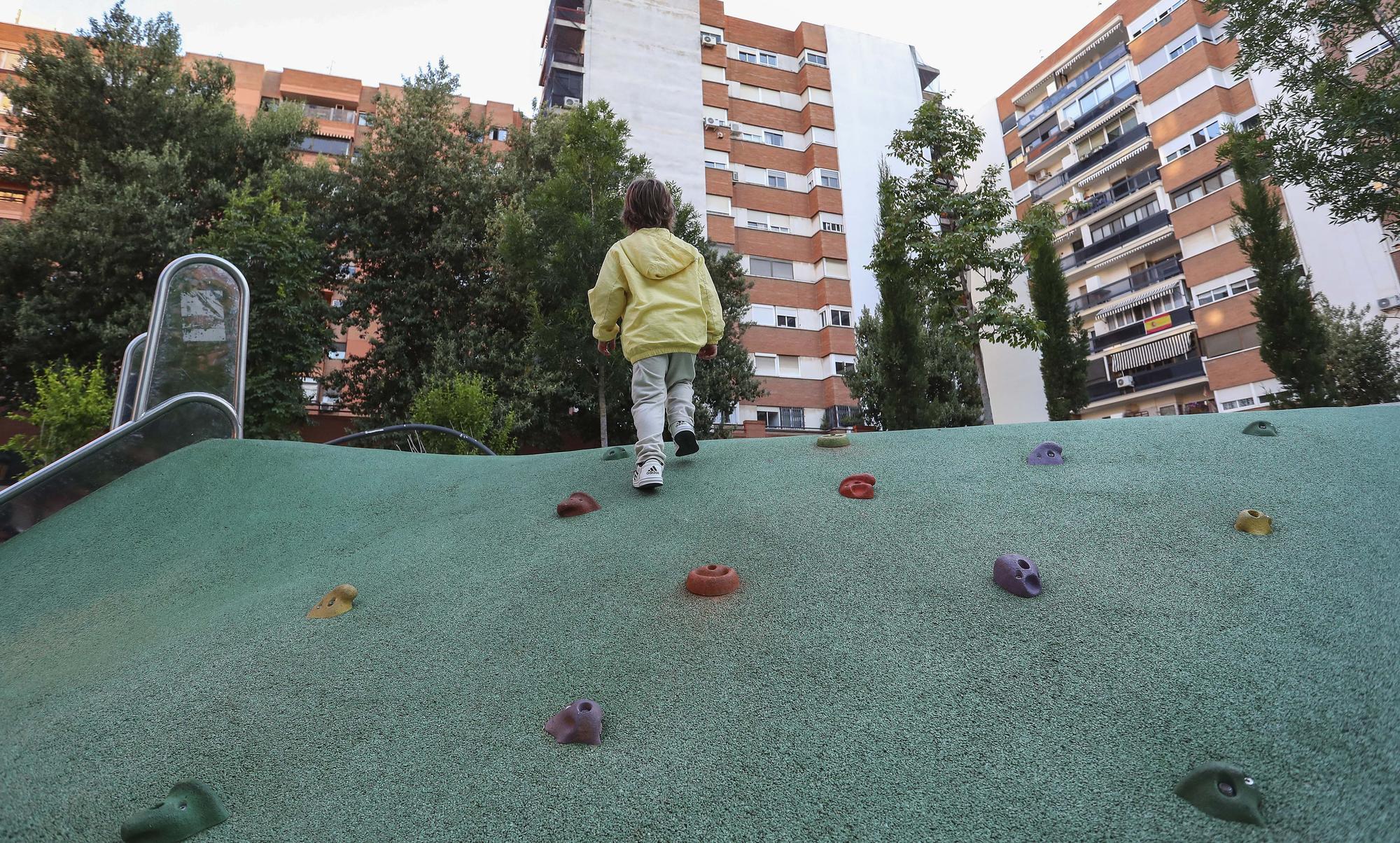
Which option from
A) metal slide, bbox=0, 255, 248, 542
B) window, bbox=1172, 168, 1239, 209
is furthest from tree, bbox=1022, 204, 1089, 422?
window, bbox=1172, 168, 1239, 209

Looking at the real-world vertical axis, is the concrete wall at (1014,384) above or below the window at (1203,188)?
below

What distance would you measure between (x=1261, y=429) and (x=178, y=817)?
510 cm

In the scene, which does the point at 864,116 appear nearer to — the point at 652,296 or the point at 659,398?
the point at 652,296

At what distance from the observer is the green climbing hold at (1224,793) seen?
149 cm

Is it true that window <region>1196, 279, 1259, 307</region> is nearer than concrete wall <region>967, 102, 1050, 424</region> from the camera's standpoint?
Yes

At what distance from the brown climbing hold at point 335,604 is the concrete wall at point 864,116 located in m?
26.8

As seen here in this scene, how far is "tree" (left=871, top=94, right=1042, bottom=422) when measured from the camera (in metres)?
12.3

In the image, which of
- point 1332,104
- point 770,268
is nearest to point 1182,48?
point 770,268

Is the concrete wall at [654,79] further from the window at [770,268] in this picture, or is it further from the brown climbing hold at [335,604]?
the brown climbing hold at [335,604]

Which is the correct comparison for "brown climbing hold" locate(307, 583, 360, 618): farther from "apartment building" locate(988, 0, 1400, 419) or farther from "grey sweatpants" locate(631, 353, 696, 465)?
"apartment building" locate(988, 0, 1400, 419)

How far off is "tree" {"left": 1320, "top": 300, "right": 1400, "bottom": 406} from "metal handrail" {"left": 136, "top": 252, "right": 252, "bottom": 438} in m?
21.8

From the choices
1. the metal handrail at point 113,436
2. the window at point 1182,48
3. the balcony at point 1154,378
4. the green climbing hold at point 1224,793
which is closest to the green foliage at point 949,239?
the metal handrail at point 113,436

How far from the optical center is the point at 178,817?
179 centimetres

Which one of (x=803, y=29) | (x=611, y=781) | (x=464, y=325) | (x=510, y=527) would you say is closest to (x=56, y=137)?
(x=464, y=325)
